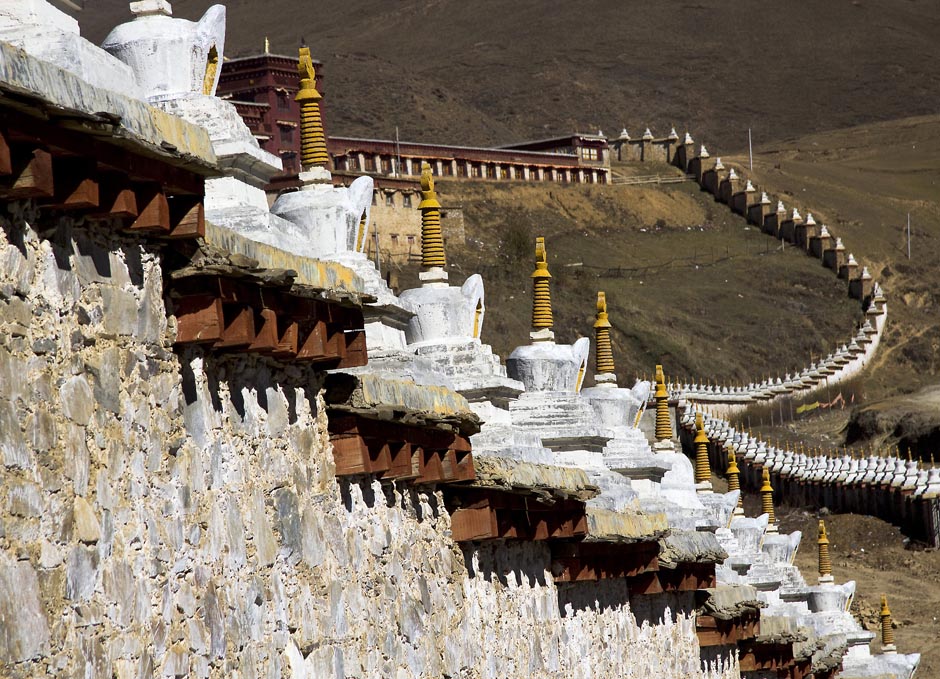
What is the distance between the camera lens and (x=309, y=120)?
43.2 feet

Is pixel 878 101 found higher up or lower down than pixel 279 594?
higher up

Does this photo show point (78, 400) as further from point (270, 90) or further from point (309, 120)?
point (270, 90)

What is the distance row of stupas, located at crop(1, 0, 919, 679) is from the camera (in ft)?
32.1

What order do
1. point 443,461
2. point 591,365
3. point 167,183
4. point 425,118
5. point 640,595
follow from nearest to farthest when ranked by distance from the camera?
point 167,183 < point 443,461 < point 640,595 < point 591,365 < point 425,118

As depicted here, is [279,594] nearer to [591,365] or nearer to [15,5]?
[15,5]

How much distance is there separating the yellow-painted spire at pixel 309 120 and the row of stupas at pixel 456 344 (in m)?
0.01

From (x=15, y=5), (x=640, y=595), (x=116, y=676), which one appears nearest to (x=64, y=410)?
(x=116, y=676)

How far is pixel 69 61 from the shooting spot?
7570mm

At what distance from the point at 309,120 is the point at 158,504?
554cm

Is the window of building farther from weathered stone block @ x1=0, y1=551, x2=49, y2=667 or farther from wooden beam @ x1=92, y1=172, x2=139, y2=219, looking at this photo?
weathered stone block @ x1=0, y1=551, x2=49, y2=667

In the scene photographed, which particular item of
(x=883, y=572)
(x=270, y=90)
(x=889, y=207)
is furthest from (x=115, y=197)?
(x=889, y=207)

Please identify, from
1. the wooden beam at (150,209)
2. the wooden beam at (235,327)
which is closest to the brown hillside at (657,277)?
the wooden beam at (235,327)

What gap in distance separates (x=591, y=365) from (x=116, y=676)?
68457 mm

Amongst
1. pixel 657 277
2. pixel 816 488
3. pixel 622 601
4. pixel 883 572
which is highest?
pixel 657 277
